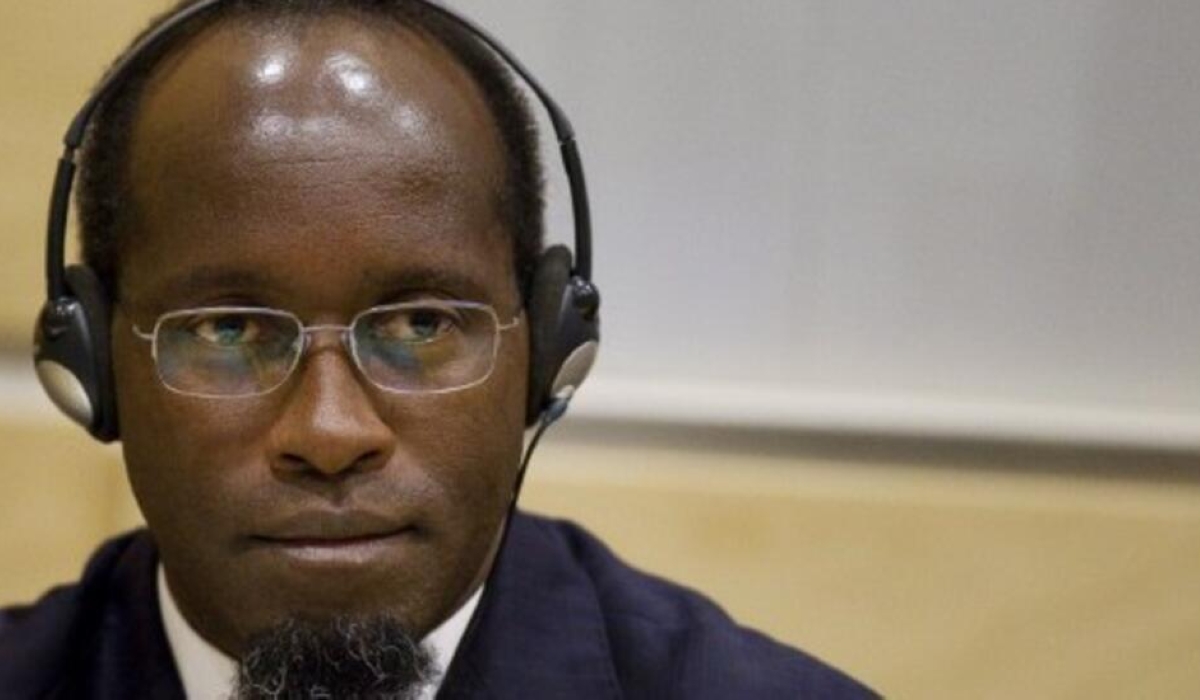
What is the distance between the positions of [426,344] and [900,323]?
0.51 meters

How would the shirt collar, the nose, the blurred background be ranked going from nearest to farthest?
the nose, the shirt collar, the blurred background

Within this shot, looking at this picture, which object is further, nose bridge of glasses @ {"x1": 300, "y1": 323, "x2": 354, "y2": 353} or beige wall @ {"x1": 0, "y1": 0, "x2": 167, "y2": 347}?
beige wall @ {"x1": 0, "y1": 0, "x2": 167, "y2": 347}

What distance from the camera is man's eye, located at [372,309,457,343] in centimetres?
91

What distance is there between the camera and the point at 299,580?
91 cm

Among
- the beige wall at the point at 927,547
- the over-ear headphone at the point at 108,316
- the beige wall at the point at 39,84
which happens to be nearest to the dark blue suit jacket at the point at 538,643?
the over-ear headphone at the point at 108,316

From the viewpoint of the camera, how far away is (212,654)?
0.99m

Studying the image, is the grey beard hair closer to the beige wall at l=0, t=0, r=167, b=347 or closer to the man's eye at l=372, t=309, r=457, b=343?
the man's eye at l=372, t=309, r=457, b=343

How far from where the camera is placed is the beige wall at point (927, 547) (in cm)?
135

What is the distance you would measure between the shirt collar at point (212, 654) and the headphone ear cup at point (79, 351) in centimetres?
11

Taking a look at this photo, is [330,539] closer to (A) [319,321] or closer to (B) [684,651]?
(A) [319,321]

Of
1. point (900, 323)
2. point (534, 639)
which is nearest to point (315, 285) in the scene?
point (534, 639)

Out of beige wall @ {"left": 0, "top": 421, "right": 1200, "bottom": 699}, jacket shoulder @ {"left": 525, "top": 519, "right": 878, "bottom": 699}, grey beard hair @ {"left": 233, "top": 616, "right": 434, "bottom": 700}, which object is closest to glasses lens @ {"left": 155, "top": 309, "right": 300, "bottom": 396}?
grey beard hair @ {"left": 233, "top": 616, "right": 434, "bottom": 700}

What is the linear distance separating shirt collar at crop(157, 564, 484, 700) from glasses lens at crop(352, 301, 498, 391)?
12 cm

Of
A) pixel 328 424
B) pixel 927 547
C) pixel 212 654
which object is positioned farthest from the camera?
pixel 927 547
